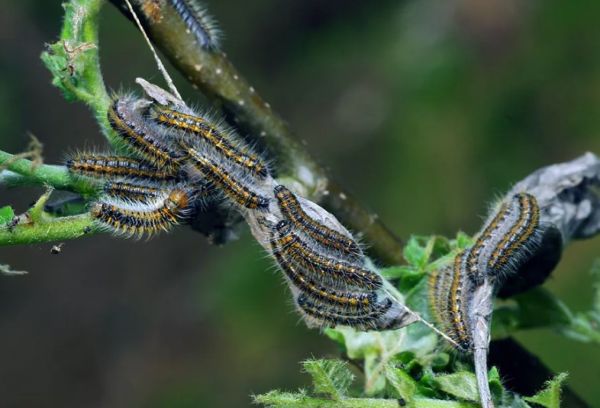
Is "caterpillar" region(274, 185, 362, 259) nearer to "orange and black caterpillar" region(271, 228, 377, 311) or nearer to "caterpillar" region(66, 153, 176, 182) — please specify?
"orange and black caterpillar" region(271, 228, 377, 311)

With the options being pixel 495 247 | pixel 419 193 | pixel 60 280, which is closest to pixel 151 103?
pixel 495 247

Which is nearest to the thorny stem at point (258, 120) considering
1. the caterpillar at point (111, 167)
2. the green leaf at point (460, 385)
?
the caterpillar at point (111, 167)

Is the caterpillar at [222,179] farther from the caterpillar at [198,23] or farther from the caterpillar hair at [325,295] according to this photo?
the caterpillar at [198,23]

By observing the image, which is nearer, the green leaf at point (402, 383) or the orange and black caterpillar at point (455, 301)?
the green leaf at point (402, 383)

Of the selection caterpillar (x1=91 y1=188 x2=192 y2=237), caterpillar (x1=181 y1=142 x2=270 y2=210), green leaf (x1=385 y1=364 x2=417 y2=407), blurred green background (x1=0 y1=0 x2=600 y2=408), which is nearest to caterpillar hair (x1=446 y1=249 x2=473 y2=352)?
green leaf (x1=385 y1=364 x2=417 y2=407)

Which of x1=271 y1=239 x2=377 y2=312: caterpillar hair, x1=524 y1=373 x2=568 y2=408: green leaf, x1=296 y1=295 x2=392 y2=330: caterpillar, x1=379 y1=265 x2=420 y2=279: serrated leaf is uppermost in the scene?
x1=379 y1=265 x2=420 y2=279: serrated leaf

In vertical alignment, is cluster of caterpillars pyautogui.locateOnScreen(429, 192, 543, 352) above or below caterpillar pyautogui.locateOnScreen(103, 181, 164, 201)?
below
